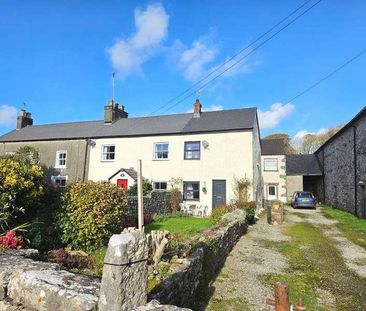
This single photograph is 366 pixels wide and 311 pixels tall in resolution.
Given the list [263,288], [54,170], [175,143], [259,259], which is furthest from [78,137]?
[263,288]

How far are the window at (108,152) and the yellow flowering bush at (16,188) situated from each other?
55.6 feet

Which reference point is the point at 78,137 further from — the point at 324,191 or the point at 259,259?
the point at 324,191

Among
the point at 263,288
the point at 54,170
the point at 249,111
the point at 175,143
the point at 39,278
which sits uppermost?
the point at 249,111

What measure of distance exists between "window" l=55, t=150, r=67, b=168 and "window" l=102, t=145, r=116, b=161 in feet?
13.1

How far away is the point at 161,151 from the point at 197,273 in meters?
17.3

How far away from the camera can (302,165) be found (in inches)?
1363

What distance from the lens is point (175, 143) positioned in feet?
75.2

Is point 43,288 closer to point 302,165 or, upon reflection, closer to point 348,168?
point 348,168

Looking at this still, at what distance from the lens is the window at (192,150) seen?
2223 centimetres

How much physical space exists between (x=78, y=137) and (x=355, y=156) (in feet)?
72.8

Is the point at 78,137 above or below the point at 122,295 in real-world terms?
above

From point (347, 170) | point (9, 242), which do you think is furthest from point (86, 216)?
point (347, 170)

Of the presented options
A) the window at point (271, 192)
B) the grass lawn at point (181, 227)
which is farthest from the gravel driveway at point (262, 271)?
the window at point (271, 192)

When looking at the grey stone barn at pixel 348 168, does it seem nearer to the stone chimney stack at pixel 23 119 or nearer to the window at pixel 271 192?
the window at pixel 271 192
